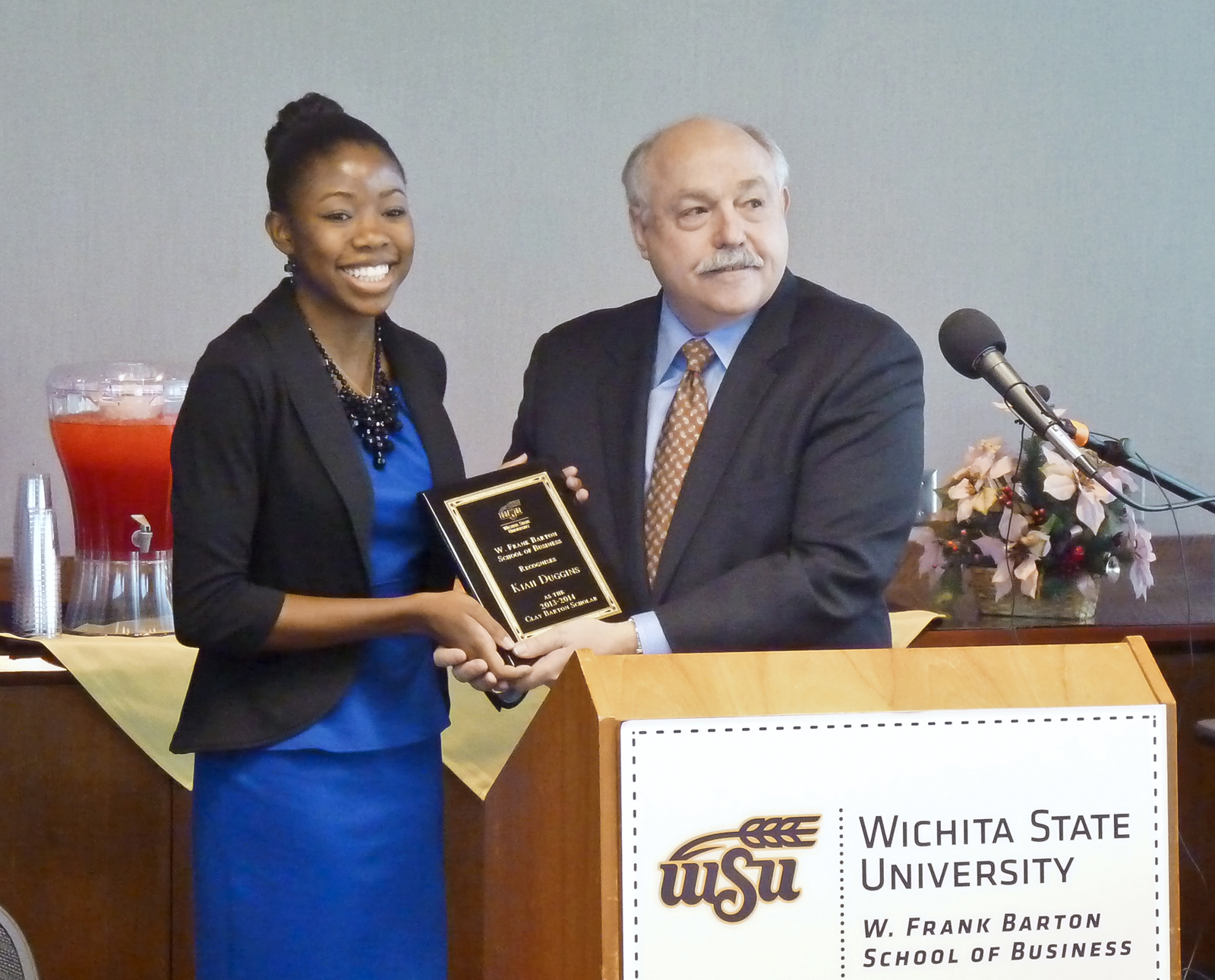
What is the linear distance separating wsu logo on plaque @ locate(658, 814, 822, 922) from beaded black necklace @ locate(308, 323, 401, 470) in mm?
744

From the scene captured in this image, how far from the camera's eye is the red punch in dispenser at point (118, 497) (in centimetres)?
232

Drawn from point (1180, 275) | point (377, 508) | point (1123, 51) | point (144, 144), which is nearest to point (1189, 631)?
point (1180, 275)

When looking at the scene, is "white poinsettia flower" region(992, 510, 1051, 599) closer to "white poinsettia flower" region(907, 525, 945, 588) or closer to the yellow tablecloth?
"white poinsettia flower" region(907, 525, 945, 588)

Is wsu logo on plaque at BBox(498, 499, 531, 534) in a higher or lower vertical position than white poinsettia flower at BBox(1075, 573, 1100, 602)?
higher

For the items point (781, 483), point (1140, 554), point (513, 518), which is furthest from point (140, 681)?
point (1140, 554)

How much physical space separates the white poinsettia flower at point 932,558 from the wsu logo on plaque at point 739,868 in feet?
5.91

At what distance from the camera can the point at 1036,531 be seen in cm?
269

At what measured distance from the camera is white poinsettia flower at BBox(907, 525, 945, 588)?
2.80 meters

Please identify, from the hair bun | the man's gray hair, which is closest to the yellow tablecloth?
the man's gray hair

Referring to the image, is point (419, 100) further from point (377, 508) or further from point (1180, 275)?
point (1180, 275)

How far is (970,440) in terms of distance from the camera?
314 centimetres

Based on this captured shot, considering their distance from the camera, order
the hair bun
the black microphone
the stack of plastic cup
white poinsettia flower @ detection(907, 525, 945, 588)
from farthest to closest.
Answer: white poinsettia flower @ detection(907, 525, 945, 588), the stack of plastic cup, the hair bun, the black microphone

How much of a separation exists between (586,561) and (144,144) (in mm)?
1532

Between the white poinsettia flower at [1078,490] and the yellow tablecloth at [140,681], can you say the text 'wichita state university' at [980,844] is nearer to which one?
the yellow tablecloth at [140,681]
